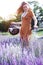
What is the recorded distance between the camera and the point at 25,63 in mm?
1092

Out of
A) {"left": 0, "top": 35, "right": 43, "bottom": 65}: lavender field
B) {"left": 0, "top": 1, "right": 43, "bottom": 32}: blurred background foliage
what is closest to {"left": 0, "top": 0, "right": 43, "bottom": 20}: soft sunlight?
{"left": 0, "top": 1, "right": 43, "bottom": 32}: blurred background foliage

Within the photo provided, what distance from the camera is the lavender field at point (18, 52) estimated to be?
110cm

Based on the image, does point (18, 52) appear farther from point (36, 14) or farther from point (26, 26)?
point (36, 14)

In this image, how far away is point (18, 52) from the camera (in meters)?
1.11

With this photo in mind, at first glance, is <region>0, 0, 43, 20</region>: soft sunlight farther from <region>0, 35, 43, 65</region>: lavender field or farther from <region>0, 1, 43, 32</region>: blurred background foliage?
<region>0, 35, 43, 65</region>: lavender field

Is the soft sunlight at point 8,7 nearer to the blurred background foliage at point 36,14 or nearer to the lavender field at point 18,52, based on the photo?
the blurred background foliage at point 36,14

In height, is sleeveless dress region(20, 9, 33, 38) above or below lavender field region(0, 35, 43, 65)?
above

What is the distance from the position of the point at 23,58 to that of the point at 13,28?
0.88 ft

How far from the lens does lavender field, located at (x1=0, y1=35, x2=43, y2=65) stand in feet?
3.60

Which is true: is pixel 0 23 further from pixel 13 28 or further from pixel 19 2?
pixel 19 2

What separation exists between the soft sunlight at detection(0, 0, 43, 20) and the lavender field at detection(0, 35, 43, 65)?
0.63 ft

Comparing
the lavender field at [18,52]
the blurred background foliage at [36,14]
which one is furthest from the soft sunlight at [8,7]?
the lavender field at [18,52]

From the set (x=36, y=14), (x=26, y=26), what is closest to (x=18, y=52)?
(x=26, y=26)

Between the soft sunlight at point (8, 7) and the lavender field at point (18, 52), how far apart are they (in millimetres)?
191
